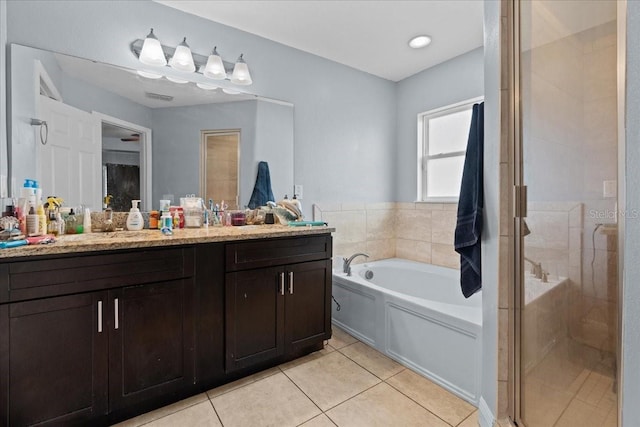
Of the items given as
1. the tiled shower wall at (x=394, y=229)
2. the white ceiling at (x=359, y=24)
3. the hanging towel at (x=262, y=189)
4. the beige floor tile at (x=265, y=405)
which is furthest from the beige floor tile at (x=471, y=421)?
the white ceiling at (x=359, y=24)

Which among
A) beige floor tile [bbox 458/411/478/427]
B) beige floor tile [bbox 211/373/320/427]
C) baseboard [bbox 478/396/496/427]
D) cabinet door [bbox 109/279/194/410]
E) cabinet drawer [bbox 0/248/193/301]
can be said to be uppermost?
cabinet drawer [bbox 0/248/193/301]

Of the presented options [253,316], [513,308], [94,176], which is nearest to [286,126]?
[94,176]

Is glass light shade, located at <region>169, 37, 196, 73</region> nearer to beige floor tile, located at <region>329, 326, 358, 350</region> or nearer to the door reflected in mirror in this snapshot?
the door reflected in mirror

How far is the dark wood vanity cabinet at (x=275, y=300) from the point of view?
69.2 inches

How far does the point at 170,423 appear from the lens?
58.5 inches

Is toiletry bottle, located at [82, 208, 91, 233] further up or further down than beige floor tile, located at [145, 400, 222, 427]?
further up

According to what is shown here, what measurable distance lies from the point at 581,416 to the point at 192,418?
5.27 ft

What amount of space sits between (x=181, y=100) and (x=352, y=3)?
1.42m

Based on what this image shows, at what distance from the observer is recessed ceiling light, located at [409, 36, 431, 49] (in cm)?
253

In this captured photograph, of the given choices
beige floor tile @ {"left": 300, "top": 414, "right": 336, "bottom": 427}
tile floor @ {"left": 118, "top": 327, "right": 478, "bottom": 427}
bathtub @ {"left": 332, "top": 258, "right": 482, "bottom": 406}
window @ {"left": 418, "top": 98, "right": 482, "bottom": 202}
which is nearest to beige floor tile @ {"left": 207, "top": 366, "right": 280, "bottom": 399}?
tile floor @ {"left": 118, "top": 327, "right": 478, "bottom": 427}

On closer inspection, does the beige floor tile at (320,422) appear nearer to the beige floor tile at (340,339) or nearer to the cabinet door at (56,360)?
the beige floor tile at (340,339)

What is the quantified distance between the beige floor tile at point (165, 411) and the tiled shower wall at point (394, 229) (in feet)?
5.30

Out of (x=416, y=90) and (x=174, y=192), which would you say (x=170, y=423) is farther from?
(x=416, y=90)

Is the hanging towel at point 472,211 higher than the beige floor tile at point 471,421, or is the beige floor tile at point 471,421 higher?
the hanging towel at point 472,211
